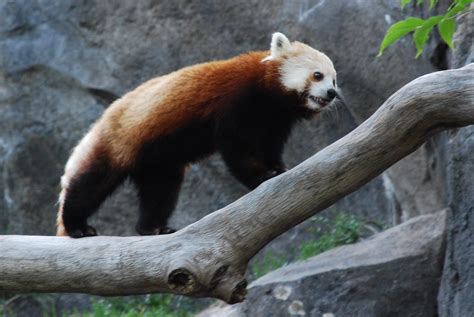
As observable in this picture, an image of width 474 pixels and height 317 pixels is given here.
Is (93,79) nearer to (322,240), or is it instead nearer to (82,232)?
(322,240)

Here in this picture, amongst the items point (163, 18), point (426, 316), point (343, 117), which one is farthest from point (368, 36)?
point (426, 316)

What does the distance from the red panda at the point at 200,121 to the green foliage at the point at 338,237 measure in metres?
1.93

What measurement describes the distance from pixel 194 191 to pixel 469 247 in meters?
3.21

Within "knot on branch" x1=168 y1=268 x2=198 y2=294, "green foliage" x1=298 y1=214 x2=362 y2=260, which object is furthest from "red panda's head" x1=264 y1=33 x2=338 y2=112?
"green foliage" x1=298 y1=214 x2=362 y2=260

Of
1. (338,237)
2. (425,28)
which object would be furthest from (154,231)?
(425,28)

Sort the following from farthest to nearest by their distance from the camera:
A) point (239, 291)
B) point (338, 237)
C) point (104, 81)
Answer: point (104, 81) < point (338, 237) < point (239, 291)

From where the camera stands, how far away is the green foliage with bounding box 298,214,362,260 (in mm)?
7301

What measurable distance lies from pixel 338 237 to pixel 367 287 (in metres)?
1.41

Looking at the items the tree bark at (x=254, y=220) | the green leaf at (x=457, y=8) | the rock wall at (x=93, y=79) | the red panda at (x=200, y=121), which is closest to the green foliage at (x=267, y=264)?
the rock wall at (x=93, y=79)

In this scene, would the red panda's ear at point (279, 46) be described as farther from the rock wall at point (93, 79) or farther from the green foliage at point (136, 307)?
the green foliage at point (136, 307)

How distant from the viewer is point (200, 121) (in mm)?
5418

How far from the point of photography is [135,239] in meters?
4.22

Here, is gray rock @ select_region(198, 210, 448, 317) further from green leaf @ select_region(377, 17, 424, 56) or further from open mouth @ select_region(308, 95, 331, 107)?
green leaf @ select_region(377, 17, 424, 56)

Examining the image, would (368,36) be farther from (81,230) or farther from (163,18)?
(81,230)
